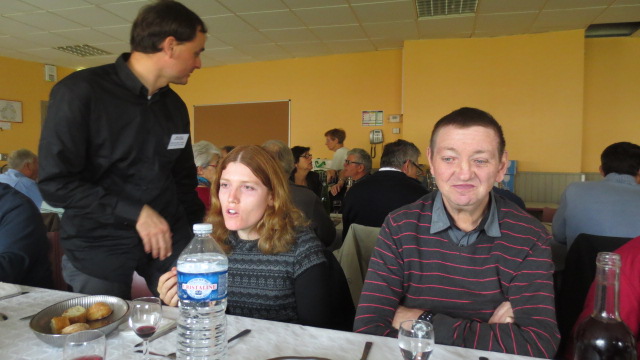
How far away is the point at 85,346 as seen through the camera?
83cm

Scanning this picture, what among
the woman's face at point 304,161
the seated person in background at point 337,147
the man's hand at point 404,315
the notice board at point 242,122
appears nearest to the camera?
the man's hand at point 404,315

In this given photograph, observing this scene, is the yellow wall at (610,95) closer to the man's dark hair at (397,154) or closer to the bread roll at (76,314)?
the man's dark hair at (397,154)

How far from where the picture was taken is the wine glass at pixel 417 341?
87cm

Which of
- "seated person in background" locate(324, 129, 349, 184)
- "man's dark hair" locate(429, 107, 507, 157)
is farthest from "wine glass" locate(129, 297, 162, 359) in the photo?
"seated person in background" locate(324, 129, 349, 184)

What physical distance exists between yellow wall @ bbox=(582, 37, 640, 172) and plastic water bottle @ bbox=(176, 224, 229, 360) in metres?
6.66

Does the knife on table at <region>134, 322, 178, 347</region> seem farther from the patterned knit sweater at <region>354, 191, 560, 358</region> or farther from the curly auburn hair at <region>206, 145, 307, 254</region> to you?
the patterned knit sweater at <region>354, 191, 560, 358</region>

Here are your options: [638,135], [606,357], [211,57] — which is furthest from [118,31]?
[638,135]

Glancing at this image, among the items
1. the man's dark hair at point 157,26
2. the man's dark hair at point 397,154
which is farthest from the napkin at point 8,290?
the man's dark hair at point 397,154

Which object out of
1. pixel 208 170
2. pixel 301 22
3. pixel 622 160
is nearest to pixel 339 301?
pixel 208 170

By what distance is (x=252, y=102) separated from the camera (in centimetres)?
781

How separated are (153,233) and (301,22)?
4.63m

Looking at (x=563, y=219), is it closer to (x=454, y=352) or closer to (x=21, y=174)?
(x=454, y=352)

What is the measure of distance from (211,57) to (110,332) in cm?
686

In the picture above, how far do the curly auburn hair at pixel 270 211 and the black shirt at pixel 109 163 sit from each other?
35 cm
